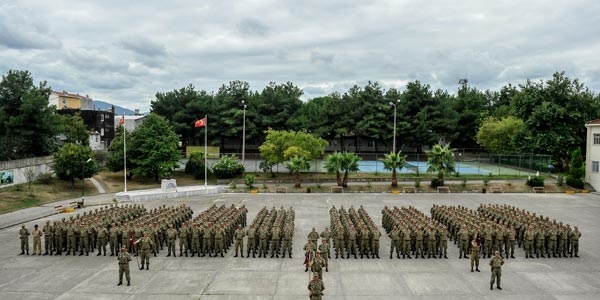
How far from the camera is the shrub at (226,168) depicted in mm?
47688

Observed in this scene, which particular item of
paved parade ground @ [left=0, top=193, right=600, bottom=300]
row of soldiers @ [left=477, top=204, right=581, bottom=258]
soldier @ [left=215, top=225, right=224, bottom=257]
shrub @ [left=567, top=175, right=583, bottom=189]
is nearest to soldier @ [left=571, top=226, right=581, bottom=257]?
row of soldiers @ [left=477, top=204, right=581, bottom=258]

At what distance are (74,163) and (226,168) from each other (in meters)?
13.7

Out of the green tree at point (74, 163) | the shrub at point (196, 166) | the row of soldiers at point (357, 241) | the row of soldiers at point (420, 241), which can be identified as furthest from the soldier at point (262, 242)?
the shrub at point (196, 166)

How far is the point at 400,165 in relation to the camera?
41875 millimetres

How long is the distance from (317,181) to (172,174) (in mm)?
15949

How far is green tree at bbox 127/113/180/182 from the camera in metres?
45.8

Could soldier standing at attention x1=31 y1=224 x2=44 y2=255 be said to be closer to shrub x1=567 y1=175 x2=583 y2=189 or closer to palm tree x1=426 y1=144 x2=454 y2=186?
palm tree x1=426 y1=144 x2=454 y2=186

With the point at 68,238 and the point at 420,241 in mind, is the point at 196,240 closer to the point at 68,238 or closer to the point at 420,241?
the point at 68,238

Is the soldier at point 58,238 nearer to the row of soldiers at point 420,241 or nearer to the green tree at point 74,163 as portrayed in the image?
the row of soldiers at point 420,241

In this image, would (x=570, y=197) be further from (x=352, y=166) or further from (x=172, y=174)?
(x=172, y=174)

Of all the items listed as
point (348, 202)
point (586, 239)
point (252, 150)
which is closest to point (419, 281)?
point (586, 239)

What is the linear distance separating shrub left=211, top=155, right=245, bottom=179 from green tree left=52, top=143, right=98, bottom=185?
11210 millimetres

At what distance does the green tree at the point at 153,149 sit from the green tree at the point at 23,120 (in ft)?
29.2

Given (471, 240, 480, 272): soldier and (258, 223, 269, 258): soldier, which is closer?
(471, 240, 480, 272): soldier
